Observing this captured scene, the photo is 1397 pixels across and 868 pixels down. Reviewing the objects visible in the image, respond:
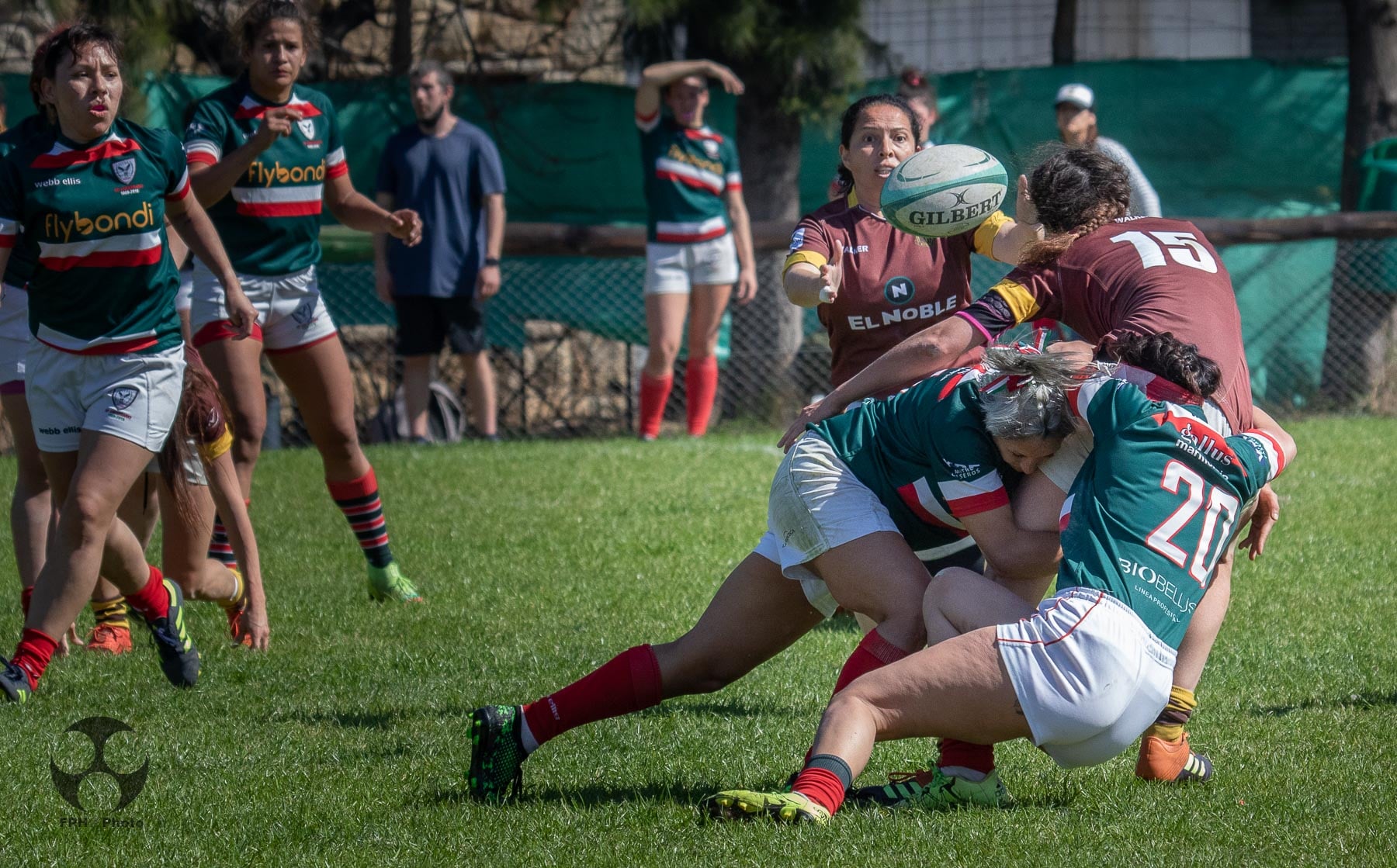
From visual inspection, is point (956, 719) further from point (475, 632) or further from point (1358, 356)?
point (1358, 356)

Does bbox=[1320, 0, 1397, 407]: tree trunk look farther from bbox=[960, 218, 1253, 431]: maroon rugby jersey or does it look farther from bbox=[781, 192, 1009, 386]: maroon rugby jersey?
bbox=[960, 218, 1253, 431]: maroon rugby jersey

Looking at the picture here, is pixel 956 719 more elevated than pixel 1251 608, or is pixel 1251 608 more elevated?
pixel 956 719

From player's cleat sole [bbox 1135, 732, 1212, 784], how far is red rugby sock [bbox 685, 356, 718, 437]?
247 inches

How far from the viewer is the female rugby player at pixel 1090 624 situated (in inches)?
121

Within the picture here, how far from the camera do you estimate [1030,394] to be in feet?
10.9

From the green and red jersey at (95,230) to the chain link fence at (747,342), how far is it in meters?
5.66

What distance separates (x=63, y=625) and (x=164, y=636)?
0.29 meters

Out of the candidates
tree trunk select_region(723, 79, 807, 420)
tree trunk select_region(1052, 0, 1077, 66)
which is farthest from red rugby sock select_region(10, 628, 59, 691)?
tree trunk select_region(1052, 0, 1077, 66)

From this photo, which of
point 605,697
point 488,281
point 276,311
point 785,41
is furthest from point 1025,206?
point 785,41

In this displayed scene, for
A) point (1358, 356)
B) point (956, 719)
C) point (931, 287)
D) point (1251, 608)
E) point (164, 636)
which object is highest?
point (931, 287)

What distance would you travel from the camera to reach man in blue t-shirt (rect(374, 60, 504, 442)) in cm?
947

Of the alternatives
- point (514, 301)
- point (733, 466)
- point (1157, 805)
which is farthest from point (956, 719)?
point (514, 301)

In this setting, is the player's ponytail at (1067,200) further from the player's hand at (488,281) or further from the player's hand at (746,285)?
the player's hand at (488,281)

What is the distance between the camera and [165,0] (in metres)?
9.77
